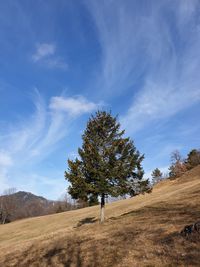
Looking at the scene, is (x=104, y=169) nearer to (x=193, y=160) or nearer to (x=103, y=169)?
(x=103, y=169)

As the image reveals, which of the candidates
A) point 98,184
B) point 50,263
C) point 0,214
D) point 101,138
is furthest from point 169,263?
point 0,214

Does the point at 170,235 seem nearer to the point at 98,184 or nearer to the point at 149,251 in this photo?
the point at 149,251

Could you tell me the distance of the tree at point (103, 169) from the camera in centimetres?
2612

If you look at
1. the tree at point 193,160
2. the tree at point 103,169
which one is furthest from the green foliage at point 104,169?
the tree at point 193,160

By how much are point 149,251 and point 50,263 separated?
17.0ft

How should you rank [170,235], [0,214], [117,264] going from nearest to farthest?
[117,264] → [170,235] → [0,214]

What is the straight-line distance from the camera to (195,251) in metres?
10.3

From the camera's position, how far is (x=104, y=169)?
26.2 m

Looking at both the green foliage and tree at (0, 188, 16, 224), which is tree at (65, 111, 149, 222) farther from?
tree at (0, 188, 16, 224)

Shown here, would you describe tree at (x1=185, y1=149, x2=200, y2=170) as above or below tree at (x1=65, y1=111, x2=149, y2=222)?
above

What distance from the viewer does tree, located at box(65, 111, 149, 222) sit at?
85.7 feet

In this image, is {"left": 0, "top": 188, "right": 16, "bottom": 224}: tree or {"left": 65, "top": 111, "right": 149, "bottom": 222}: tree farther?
{"left": 0, "top": 188, "right": 16, "bottom": 224}: tree

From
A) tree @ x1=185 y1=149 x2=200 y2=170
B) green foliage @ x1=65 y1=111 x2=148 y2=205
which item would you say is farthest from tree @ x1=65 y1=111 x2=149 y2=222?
tree @ x1=185 y1=149 x2=200 y2=170

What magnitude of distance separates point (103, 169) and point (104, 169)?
0.37ft
